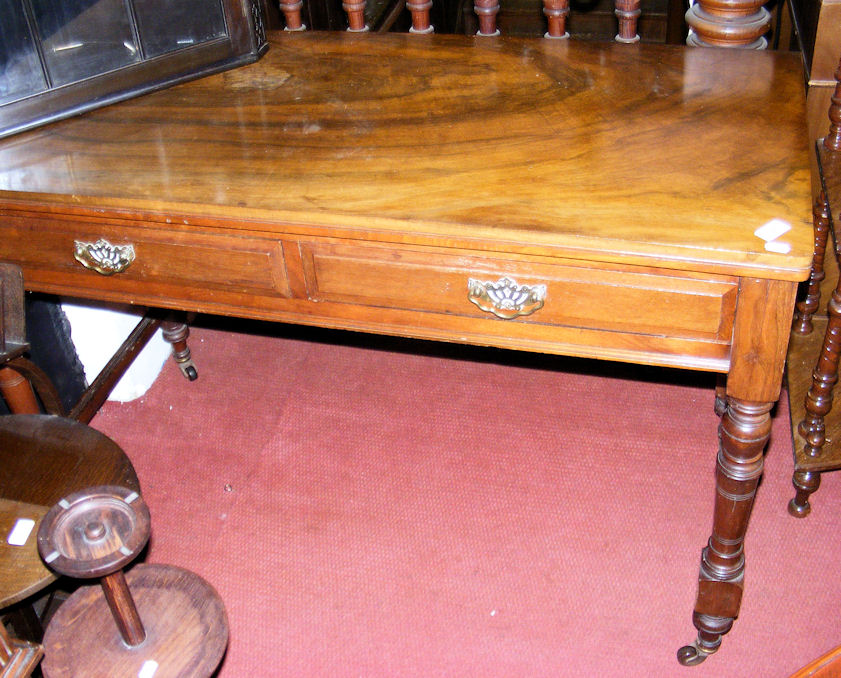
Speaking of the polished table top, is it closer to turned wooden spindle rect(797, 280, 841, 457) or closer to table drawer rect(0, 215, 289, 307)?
table drawer rect(0, 215, 289, 307)

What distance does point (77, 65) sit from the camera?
1.58 metres

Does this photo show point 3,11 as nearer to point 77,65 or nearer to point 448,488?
point 77,65

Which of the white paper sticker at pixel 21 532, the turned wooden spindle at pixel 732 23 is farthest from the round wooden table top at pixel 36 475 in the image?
the turned wooden spindle at pixel 732 23

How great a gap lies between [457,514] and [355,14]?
1.02 m

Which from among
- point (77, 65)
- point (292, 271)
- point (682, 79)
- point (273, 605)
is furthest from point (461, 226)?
point (273, 605)

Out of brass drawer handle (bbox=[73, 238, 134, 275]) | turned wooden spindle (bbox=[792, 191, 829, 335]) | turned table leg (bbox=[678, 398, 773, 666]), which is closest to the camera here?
turned table leg (bbox=[678, 398, 773, 666])

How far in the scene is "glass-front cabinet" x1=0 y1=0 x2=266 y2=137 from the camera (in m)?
1.52

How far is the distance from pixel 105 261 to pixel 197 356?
0.92 metres

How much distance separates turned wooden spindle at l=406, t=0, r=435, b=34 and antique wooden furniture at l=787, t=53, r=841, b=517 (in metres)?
0.75

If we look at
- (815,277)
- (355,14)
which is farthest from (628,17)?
(815,277)

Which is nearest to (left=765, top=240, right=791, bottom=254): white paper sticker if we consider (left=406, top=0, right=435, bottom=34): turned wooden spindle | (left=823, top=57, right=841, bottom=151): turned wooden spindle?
(left=823, top=57, right=841, bottom=151): turned wooden spindle

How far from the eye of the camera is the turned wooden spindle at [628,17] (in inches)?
66.3

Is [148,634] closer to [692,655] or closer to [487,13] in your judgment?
[692,655]

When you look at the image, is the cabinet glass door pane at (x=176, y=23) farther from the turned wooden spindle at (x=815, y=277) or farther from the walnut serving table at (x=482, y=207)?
the turned wooden spindle at (x=815, y=277)
